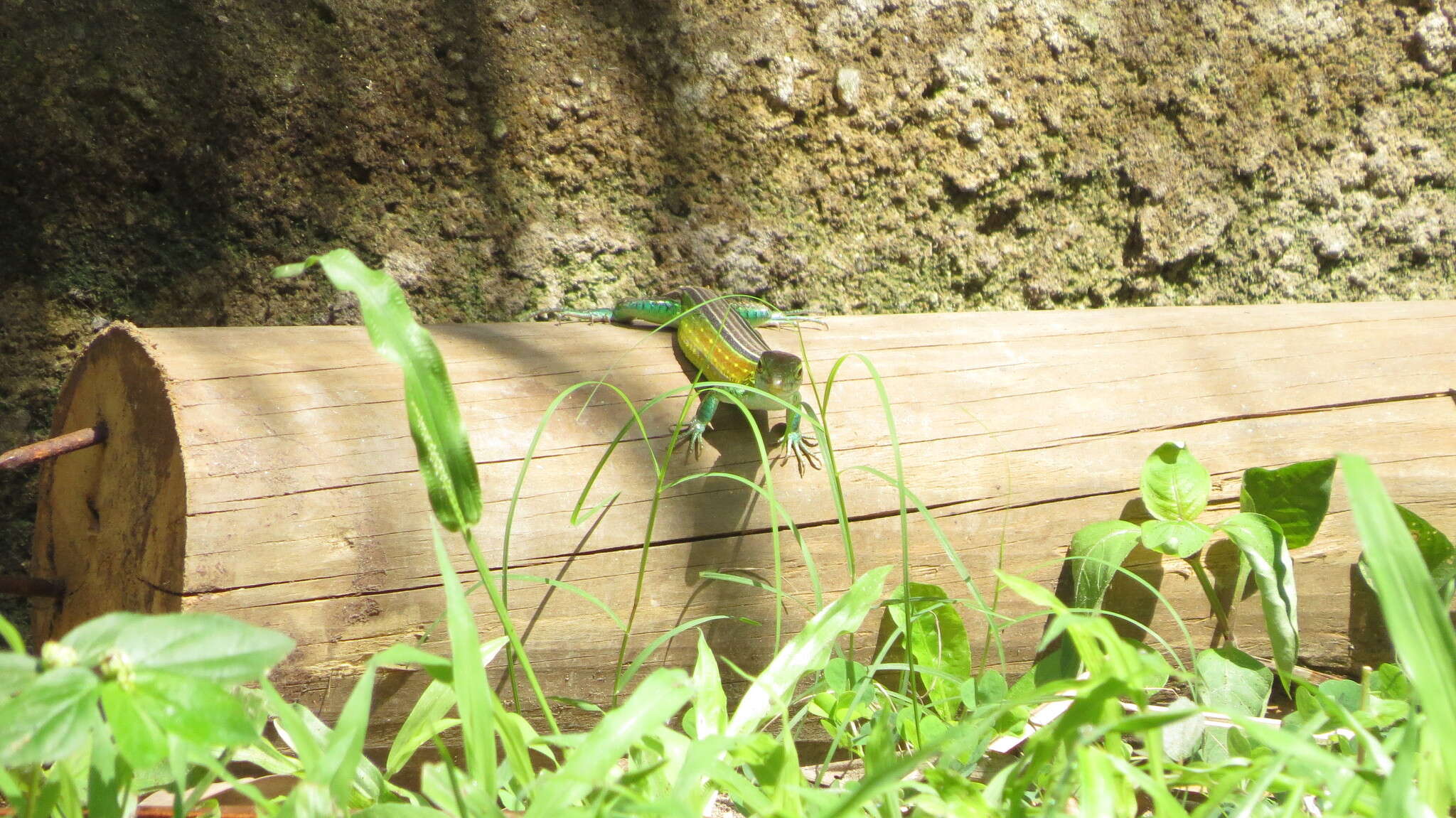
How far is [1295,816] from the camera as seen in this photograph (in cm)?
88

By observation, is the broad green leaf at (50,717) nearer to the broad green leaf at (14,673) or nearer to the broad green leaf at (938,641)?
the broad green leaf at (14,673)

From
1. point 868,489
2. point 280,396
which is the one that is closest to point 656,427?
point 868,489

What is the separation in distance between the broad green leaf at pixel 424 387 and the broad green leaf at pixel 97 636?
0.25 meters

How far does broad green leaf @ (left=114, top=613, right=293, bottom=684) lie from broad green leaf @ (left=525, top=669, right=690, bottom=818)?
253 millimetres

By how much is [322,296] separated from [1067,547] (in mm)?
1919

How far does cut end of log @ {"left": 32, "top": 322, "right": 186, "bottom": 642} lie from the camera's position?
1351 millimetres

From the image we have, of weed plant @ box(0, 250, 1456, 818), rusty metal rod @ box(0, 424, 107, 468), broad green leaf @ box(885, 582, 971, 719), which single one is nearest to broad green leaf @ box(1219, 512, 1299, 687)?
weed plant @ box(0, 250, 1456, 818)

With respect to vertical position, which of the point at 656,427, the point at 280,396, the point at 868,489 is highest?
the point at 280,396

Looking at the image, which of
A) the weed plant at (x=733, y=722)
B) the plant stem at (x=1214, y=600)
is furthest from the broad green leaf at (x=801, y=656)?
the plant stem at (x=1214, y=600)

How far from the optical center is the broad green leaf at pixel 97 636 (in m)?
0.67

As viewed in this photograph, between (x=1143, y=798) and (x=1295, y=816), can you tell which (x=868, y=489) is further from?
(x=1295, y=816)

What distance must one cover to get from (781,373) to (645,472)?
0.49 m

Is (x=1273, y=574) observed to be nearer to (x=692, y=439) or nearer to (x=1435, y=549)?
(x=1435, y=549)

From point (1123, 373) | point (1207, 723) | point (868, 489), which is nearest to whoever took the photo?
point (1207, 723)
